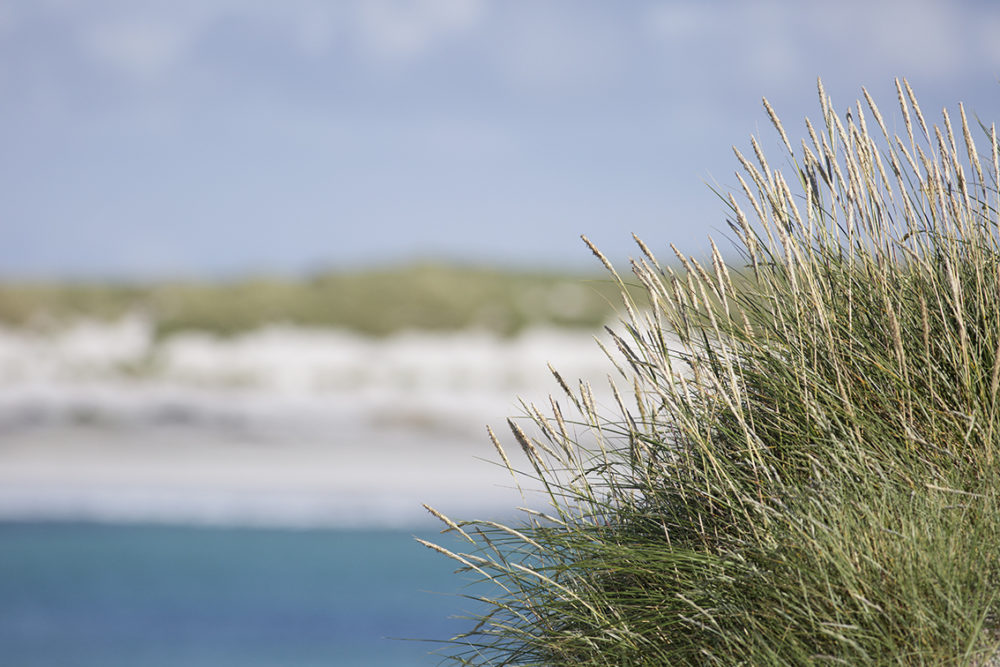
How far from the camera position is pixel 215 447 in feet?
80.4

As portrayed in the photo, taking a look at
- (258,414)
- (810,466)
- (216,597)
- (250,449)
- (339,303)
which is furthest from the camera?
(339,303)

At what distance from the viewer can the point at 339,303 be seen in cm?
2761

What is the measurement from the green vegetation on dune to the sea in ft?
2.09

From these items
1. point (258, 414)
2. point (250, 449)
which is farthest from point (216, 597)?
point (258, 414)

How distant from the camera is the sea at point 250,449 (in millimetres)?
17734

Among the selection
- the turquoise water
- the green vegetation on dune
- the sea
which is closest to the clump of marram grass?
the turquoise water

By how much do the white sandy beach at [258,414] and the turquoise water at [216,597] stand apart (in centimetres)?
294

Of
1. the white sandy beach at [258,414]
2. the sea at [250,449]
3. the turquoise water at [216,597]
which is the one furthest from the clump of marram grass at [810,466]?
the white sandy beach at [258,414]

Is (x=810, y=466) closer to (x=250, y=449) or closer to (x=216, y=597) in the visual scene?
(x=216, y=597)

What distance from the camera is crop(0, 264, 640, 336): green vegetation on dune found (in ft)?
87.2

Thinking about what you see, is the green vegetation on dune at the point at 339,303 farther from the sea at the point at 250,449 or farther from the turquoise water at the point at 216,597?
the turquoise water at the point at 216,597

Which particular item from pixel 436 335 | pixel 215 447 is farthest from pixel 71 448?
pixel 436 335

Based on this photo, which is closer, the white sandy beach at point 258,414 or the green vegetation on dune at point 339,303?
the white sandy beach at point 258,414

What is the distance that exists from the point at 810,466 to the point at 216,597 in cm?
1413
